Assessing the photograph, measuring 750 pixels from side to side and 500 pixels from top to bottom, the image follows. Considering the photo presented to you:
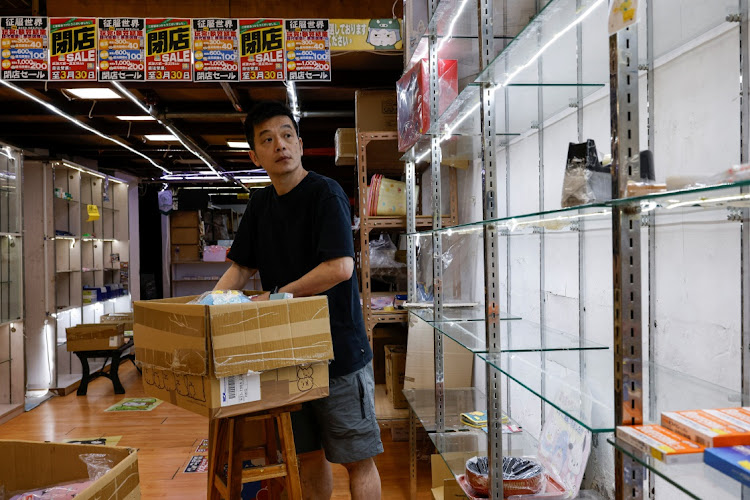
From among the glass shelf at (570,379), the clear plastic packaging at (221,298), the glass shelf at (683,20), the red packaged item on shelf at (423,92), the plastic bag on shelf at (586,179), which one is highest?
the red packaged item on shelf at (423,92)

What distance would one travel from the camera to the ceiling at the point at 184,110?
14.8 ft

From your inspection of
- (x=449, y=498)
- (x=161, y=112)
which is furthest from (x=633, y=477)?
(x=161, y=112)

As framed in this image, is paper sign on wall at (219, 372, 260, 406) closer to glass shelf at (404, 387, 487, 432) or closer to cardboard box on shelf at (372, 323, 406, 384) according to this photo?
glass shelf at (404, 387, 487, 432)

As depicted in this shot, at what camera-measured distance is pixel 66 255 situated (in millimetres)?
6312

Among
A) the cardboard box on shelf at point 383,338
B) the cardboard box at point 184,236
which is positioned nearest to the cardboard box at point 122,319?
the cardboard box on shelf at point 383,338

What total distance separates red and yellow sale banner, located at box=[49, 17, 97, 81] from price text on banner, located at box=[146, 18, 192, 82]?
14.9 inches

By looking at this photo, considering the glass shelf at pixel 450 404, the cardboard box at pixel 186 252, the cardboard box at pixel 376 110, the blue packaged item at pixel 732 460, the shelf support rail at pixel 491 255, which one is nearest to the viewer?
the blue packaged item at pixel 732 460

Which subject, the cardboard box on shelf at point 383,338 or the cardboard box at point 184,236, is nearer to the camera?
the cardboard box on shelf at point 383,338

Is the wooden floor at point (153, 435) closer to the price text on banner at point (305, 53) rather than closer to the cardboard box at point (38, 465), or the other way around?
the cardboard box at point (38, 465)

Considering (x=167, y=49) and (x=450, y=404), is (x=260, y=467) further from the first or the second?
(x=167, y=49)

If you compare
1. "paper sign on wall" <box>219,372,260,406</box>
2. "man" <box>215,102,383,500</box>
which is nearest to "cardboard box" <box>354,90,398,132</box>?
"man" <box>215,102,383,500</box>

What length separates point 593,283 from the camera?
1.78m

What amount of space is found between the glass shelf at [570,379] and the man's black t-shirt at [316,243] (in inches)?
21.0

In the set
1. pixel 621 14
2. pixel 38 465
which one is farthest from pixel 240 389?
pixel 621 14
